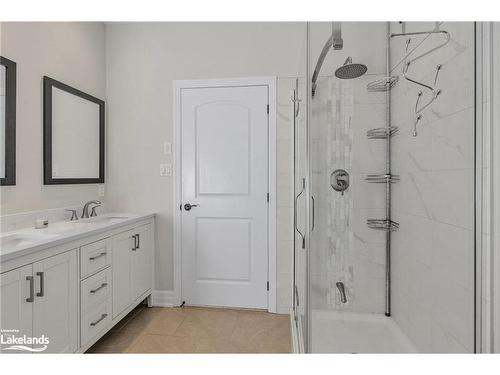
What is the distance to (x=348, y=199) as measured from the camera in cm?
147

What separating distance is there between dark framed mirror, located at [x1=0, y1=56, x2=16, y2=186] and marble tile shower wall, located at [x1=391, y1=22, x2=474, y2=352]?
2224 millimetres

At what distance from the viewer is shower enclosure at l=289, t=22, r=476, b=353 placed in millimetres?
1194

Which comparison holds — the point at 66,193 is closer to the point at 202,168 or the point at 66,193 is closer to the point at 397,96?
the point at 202,168

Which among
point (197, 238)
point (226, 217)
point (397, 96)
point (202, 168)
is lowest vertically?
point (197, 238)

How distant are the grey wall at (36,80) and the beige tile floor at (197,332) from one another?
3.60 ft

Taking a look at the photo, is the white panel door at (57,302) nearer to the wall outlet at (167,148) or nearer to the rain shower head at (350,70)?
the wall outlet at (167,148)

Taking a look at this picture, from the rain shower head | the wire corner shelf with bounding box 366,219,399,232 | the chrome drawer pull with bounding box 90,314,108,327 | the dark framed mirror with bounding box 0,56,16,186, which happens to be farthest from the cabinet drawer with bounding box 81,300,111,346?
the rain shower head

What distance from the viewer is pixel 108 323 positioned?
1.86 m

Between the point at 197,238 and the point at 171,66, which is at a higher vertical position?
the point at 171,66

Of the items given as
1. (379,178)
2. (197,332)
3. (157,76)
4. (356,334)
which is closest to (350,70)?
(379,178)
